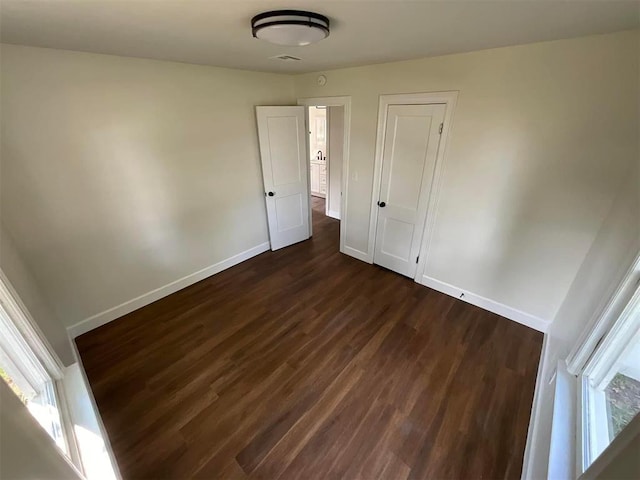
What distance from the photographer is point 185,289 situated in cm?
321

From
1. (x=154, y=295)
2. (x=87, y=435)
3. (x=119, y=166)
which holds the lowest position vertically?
(x=154, y=295)

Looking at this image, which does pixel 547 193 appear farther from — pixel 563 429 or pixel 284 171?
pixel 284 171

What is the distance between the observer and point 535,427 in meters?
1.68

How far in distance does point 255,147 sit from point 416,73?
1.97 metres

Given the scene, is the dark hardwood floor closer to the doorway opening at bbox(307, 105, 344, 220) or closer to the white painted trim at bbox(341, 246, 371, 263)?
the white painted trim at bbox(341, 246, 371, 263)

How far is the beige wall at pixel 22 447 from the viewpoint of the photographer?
518 mm

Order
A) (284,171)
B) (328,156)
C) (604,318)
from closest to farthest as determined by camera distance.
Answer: (604,318), (284,171), (328,156)

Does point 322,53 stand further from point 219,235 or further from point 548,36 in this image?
point 219,235

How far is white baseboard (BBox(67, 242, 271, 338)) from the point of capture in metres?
2.57

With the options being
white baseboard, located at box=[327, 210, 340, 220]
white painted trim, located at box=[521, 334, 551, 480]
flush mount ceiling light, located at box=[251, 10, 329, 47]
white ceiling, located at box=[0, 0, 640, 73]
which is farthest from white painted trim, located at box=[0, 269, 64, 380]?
white baseboard, located at box=[327, 210, 340, 220]

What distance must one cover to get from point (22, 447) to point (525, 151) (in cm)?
304

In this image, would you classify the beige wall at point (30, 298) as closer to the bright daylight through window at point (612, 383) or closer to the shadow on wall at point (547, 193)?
the bright daylight through window at point (612, 383)

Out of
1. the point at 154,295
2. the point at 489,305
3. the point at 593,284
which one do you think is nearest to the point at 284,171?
the point at 154,295

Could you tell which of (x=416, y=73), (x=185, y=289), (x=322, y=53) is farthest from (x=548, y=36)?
(x=185, y=289)
